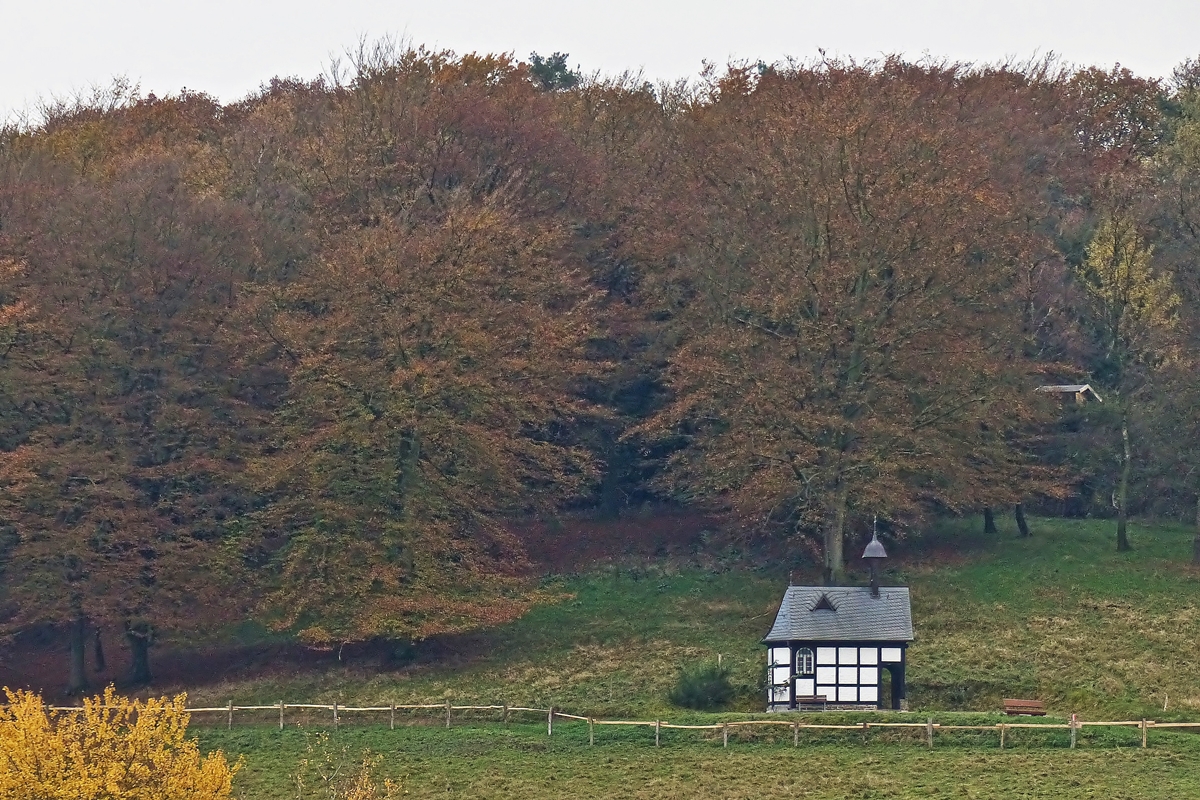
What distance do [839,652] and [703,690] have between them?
3768mm

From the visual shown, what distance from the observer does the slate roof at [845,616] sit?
42.7 meters

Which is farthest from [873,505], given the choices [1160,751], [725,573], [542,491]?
[1160,751]

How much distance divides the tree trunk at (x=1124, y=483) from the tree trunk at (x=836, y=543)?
10240 mm

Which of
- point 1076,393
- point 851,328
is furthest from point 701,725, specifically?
point 1076,393

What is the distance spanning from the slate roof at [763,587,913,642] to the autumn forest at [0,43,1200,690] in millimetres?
6558

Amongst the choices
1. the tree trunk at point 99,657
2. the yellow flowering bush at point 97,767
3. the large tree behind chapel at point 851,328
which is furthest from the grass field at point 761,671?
the tree trunk at point 99,657

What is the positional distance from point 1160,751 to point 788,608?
10607 mm

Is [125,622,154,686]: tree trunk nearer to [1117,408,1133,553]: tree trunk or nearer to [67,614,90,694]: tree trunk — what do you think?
[67,614,90,694]: tree trunk

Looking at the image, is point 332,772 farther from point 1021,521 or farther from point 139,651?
point 1021,521

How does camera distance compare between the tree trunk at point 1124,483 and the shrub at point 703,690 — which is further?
the tree trunk at point 1124,483

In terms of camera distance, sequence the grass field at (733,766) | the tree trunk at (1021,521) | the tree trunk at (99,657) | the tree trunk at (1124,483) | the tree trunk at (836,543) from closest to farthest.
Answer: the grass field at (733,766) → the tree trunk at (836,543) → the tree trunk at (99,657) → the tree trunk at (1124,483) → the tree trunk at (1021,521)

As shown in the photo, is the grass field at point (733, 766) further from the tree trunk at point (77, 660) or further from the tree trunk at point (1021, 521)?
the tree trunk at point (1021, 521)

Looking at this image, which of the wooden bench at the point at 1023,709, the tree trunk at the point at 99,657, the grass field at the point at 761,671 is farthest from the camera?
the tree trunk at the point at 99,657

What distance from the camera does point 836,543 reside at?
2064 inches
